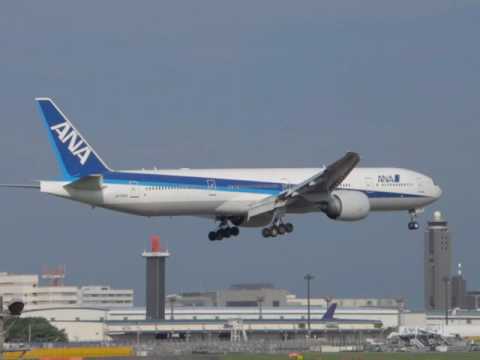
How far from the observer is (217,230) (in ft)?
285

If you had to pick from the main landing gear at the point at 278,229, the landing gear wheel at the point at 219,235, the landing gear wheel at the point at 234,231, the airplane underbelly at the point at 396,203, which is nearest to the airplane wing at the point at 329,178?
the main landing gear at the point at 278,229

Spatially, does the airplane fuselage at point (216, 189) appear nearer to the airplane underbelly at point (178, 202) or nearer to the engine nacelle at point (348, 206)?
the airplane underbelly at point (178, 202)

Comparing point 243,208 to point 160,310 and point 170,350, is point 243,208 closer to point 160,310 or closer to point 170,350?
point 170,350

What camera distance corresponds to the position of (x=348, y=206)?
3255 inches

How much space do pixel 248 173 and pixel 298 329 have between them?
87.7 meters

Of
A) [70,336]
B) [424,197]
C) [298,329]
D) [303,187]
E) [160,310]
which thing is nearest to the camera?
[303,187]

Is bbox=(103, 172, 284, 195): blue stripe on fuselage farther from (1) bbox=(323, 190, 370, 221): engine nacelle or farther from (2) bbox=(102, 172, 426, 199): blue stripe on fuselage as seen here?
(1) bbox=(323, 190, 370, 221): engine nacelle

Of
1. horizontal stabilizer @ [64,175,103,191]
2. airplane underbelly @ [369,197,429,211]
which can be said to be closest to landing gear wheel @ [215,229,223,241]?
airplane underbelly @ [369,197,429,211]

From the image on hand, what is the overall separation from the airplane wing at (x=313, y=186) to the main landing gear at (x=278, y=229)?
1245 millimetres

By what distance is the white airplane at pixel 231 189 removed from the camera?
78.9 metres

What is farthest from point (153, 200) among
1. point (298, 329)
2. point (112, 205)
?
point (298, 329)

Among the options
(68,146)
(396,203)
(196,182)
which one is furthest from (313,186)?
(68,146)

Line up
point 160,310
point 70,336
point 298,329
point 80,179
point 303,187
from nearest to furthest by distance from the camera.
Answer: point 80,179 < point 303,187 < point 70,336 < point 298,329 < point 160,310

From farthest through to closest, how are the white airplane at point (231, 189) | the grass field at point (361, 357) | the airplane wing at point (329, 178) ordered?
the airplane wing at point (329, 178), the white airplane at point (231, 189), the grass field at point (361, 357)
